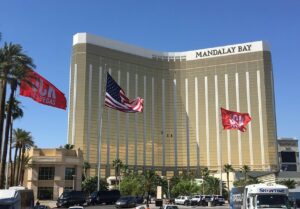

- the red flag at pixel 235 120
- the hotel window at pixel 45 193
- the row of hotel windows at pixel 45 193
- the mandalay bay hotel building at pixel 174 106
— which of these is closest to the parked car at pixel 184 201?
the row of hotel windows at pixel 45 193

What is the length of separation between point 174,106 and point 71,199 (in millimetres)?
136835

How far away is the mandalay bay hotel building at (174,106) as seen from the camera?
167750 millimetres

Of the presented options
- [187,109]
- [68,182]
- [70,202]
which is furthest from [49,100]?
[187,109]

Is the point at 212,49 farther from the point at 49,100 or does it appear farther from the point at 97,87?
the point at 49,100

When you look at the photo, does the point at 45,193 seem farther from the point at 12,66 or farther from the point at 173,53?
the point at 173,53

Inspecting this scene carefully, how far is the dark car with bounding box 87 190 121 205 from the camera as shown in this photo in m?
56.0

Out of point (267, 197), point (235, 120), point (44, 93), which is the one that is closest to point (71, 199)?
point (44, 93)

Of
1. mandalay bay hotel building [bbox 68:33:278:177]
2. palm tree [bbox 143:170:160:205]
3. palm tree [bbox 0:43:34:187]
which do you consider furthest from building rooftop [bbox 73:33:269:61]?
palm tree [bbox 0:43:34:187]

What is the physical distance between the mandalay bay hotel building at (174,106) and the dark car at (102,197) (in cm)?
10515

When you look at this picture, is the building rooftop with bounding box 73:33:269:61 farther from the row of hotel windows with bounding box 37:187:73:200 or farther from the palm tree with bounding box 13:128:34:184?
the row of hotel windows with bounding box 37:187:73:200

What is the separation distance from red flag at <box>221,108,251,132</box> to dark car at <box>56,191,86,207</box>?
63.6ft

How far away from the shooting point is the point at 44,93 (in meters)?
37.7

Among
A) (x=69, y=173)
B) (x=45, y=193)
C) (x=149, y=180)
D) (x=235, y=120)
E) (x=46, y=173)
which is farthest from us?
(x=149, y=180)

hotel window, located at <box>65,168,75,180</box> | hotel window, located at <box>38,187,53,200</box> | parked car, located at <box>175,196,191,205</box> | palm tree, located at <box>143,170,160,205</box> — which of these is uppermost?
hotel window, located at <box>65,168,75,180</box>
